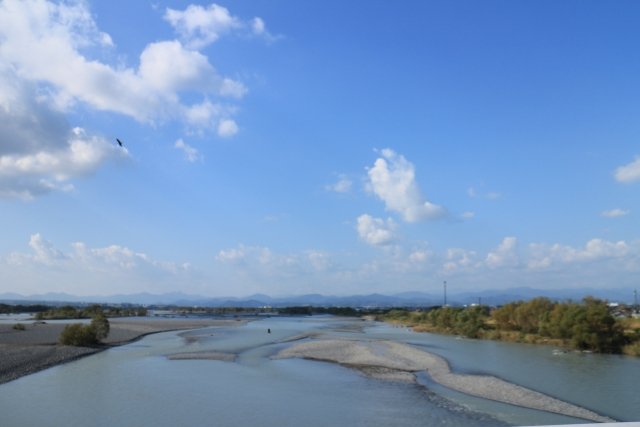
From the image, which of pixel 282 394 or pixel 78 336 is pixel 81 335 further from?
pixel 282 394

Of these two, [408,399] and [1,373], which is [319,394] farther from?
[1,373]

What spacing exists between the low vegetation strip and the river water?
3.92 metres

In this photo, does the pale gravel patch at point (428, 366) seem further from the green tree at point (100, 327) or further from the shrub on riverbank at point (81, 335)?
the green tree at point (100, 327)

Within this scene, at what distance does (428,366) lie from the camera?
106 feet

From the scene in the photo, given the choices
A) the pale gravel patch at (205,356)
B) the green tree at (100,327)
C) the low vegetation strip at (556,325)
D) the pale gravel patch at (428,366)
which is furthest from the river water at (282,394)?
the green tree at (100,327)

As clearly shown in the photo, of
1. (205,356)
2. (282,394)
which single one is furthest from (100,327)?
(282,394)

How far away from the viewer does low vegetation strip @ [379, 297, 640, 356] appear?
130 ft

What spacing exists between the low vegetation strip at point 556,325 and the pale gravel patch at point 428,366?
42.9 ft

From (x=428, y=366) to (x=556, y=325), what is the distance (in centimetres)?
1936

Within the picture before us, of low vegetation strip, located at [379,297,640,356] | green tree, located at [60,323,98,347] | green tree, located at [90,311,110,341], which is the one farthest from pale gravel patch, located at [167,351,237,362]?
low vegetation strip, located at [379,297,640,356]

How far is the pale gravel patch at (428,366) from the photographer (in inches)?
815

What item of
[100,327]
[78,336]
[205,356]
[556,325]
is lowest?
[205,356]

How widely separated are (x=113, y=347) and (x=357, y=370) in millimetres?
24159

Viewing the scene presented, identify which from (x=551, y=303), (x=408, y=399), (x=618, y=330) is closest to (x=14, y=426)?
(x=408, y=399)
